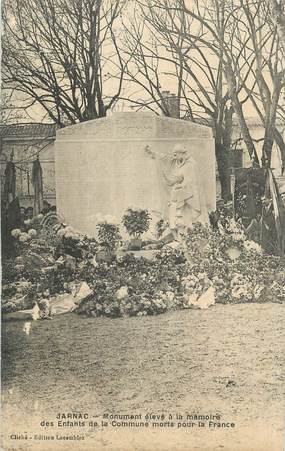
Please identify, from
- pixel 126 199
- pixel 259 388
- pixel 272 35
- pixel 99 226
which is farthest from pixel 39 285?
pixel 272 35

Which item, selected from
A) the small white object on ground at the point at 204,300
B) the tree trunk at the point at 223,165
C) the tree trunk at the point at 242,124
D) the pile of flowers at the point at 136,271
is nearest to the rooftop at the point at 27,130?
the pile of flowers at the point at 136,271

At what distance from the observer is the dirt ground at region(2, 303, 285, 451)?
467cm

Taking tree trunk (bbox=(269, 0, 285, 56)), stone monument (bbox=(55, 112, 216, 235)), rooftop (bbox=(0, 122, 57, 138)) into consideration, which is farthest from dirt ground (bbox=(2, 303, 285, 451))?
tree trunk (bbox=(269, 0, 285, 56))

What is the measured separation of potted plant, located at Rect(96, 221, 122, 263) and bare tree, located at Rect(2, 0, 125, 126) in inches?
36.1

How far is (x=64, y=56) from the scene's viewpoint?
4973 millimetres

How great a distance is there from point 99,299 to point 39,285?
0.51 m

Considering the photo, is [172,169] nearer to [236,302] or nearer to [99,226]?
[99,226]

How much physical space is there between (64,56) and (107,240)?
1564 millimetres

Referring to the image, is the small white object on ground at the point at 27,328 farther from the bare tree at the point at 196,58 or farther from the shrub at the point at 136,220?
the bare tree at the point at 196,58

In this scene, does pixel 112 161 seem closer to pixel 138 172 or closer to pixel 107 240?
pixel 138 172

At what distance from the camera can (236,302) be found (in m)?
4.91

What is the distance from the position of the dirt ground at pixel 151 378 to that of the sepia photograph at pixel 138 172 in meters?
0.03

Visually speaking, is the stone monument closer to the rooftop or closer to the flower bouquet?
the rooftop

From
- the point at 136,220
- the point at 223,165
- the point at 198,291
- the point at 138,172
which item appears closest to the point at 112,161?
the point at 138,172
